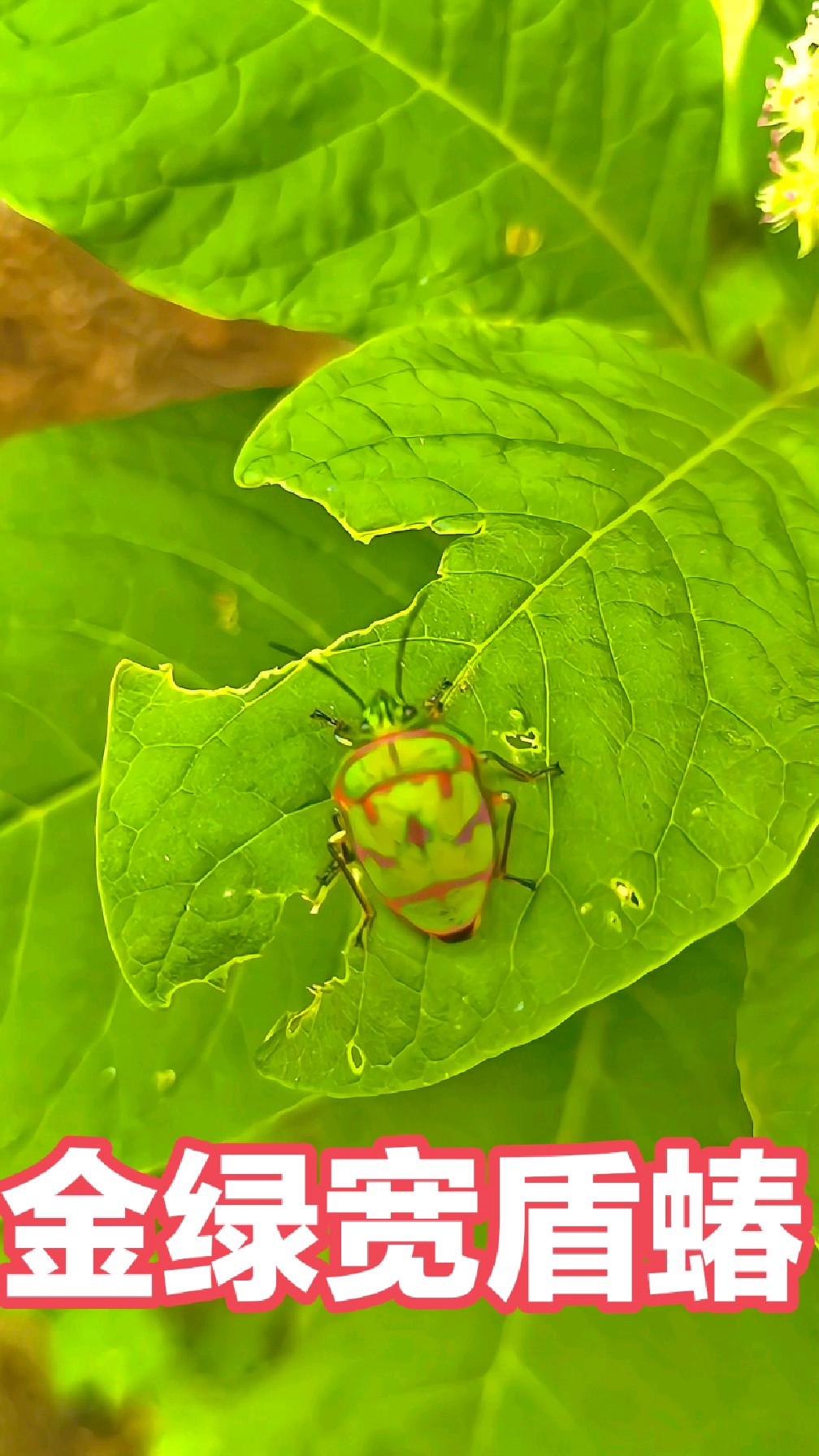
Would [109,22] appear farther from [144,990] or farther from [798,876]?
[798,876]

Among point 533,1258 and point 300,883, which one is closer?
point 300,883

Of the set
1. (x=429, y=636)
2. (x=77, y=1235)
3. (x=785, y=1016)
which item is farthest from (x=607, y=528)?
(x=77, y=1235)

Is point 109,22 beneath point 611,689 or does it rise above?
above

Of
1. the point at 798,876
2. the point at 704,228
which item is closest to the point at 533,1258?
the point at 798,876

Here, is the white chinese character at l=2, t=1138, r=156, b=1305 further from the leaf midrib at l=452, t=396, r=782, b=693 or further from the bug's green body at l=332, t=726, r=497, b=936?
the leaf midrib at l=452, t=396, r=782, b=693

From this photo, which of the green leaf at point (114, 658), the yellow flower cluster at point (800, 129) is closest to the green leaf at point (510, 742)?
the green leaf at point (114, 658)

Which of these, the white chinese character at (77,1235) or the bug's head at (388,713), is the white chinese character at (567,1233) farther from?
the bug's head at (388,713)

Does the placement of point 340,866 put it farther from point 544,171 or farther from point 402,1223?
point 544,171
